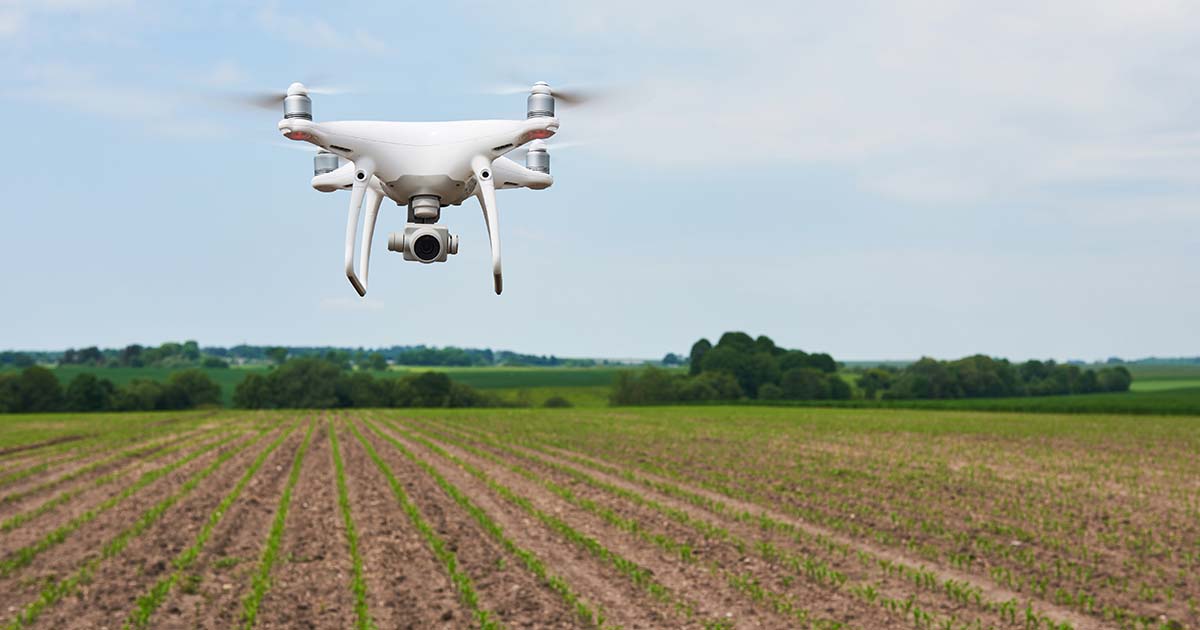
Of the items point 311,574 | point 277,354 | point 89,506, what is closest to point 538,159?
point 277,354

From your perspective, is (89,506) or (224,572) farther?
(89,506)

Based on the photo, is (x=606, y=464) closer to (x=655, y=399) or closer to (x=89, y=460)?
(x=89, y=460)

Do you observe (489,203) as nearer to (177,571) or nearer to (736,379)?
(177,571)

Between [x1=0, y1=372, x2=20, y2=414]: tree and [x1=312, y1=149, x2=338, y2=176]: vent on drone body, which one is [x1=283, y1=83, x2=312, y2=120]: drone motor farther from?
[x1=0, y1=372, x2=20, y2=414]: tree

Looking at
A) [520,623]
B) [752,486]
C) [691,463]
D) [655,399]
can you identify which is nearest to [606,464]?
[691,463]

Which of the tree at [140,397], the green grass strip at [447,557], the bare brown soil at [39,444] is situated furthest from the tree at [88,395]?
the green grass strip at [447,557]

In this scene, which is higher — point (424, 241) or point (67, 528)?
point (424, 241)

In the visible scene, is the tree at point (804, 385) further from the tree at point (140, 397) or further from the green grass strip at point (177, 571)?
the green grass strip at point (177, 571)
